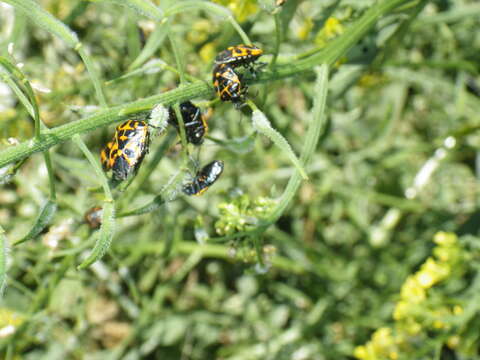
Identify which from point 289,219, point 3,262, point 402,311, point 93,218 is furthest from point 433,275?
point 3,262

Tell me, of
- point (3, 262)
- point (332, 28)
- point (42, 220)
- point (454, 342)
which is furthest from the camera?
point (454, 342)

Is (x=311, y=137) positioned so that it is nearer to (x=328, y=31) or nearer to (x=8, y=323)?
(x=328, y=31)

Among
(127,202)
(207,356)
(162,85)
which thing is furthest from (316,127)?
(207,356)

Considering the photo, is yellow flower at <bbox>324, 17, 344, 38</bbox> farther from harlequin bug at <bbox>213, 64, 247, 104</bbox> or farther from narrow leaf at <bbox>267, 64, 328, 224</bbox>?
harlequin bug at <bbox>213, 64, 247, 104</bbox>

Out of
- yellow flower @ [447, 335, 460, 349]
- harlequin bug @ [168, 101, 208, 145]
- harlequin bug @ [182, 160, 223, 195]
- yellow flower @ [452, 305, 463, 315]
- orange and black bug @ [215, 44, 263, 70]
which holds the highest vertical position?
orange and black bug @ [215, 44, 263, 70]

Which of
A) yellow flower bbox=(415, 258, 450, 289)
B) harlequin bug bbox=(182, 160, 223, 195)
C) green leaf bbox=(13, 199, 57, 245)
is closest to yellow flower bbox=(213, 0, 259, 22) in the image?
harlequin bug bbox=(182, 160, 223, 195)

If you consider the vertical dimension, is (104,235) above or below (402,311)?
above

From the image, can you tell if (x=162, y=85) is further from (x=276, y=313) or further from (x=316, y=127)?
(x=276, y=313)
